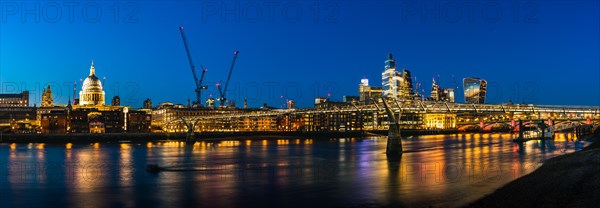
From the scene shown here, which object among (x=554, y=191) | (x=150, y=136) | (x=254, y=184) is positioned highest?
(x=150, y=136)

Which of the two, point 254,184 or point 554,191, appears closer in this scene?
point 554,191

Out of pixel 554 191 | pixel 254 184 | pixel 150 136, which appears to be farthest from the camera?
pixel 150 136

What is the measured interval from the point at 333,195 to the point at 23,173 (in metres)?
31.1

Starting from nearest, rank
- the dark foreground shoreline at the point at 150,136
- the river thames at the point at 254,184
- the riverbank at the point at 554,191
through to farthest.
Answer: the riverbank at the point at 554,191 < the river thames at the point at 254,184 < the dark foreground shoreline at the point at 150,136

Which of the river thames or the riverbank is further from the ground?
the riverbank

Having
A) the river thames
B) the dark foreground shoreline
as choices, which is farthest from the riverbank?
the dark foreground shoreline

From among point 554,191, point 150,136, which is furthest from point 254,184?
point 150,136

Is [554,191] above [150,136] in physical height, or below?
below

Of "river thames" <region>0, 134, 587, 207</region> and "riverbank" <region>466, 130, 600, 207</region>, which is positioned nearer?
"riverbank" <region>466, 130, 600, 207</region>

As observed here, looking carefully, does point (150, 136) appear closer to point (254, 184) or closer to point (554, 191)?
point (254, 184)

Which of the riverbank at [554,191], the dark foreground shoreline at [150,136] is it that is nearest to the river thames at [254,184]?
the riverbank at [554,191]

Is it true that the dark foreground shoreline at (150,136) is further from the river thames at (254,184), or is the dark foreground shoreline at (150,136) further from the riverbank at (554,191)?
the riverbank at (554,191)

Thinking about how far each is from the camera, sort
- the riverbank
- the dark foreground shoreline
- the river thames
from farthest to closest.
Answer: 1. the dark foreground shoreline
2. the river thames
3. the riverbank

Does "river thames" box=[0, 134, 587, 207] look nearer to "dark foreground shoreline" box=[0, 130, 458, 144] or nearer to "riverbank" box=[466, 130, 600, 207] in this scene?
"riverbank" box=[466, 130, 600, 207]
